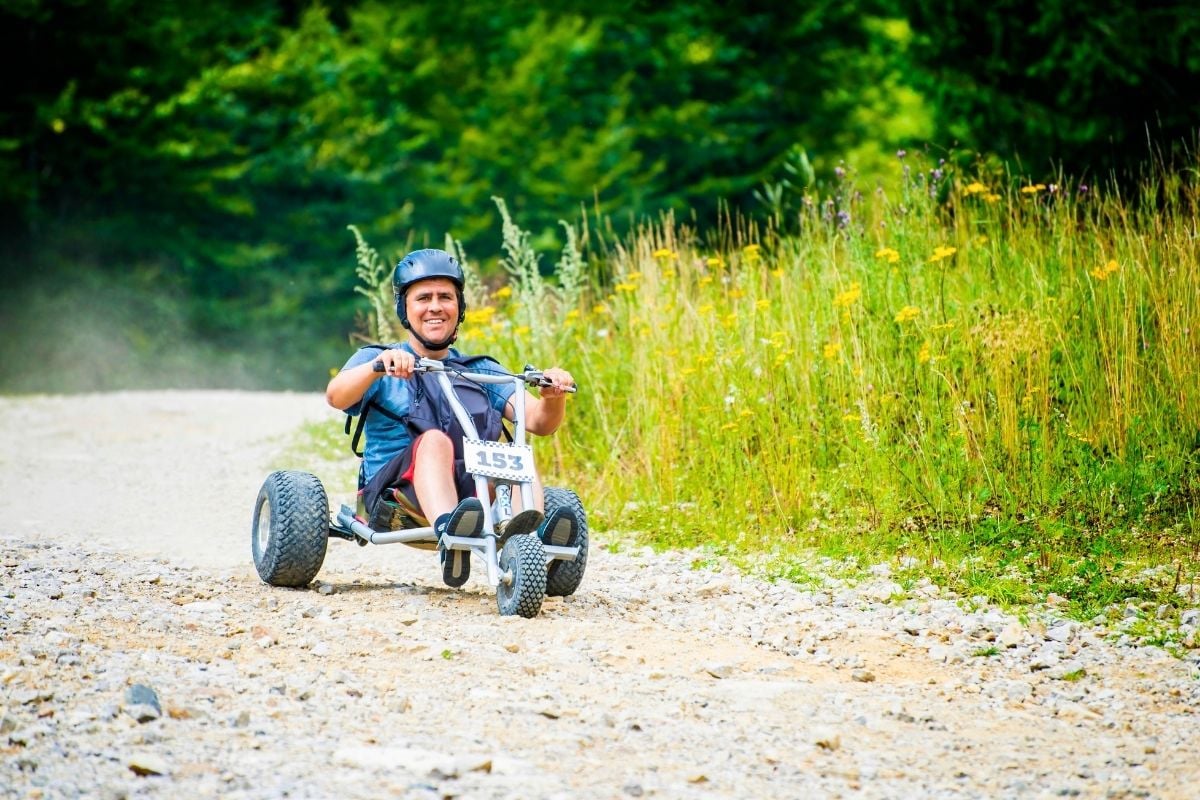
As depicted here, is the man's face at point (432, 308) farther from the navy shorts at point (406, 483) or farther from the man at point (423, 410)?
the navy shorts at point (406, 483)

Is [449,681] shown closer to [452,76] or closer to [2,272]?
[2,272]

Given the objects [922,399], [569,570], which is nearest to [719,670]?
[569,570]

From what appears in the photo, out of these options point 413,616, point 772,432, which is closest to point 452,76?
point 772,432

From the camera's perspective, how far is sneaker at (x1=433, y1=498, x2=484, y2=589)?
4.77m

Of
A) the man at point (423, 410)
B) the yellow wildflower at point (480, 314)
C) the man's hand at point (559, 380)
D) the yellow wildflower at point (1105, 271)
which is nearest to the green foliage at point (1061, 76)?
the yellow wildflower at point (1105, 271)

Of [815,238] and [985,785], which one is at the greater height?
[815,238]

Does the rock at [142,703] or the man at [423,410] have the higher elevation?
the man at [423,410]

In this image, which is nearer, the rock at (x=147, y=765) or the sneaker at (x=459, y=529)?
the rock at (x=147, y=765)

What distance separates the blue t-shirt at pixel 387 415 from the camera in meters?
5.38

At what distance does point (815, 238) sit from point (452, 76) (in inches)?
684

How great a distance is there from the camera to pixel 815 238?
8.01 meters

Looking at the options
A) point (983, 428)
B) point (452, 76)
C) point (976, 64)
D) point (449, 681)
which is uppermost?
point (452, 76)

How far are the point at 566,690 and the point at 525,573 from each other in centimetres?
78

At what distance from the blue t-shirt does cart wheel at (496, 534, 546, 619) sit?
0.82 m
